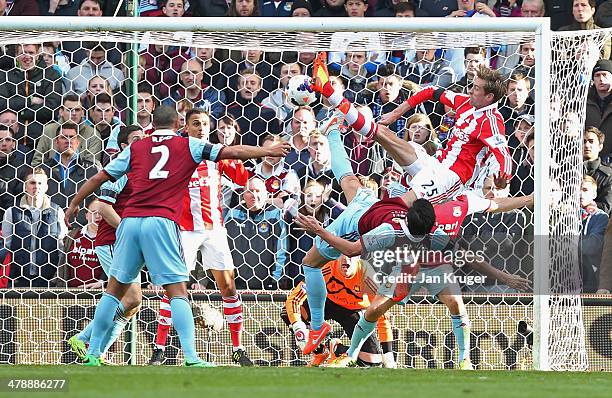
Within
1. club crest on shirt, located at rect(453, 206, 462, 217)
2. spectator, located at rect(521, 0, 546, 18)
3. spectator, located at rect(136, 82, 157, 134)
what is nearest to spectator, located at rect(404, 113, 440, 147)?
club crest on shirt, located at rect(453, 206, 462, 217)

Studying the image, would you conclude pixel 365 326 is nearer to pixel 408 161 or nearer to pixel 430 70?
pixel 408 161

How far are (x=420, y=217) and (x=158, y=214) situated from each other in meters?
2.18

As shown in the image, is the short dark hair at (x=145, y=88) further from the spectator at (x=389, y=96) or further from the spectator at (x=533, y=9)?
the spectator at (x=533, y=9)

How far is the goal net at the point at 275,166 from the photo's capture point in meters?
10.8

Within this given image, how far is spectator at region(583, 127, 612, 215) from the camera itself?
1186 centimetres

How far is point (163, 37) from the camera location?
10.8 m

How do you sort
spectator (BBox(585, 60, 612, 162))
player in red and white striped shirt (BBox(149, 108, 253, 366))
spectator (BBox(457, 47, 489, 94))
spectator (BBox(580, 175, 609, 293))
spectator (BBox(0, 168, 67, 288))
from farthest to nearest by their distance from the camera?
spectator (BBox(585, 60, 612, 162)), spectator (BBox(457, 47, 489, 94)), spectator (BBox(0, 168, 67, 288)), spectator (BBox(580, 175, 609, 293)), player in red and white striped shirt (BBox(149, 108, 253, 366))

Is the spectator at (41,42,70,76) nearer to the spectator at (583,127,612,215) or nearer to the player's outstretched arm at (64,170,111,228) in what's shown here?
the player's outstretched arm at (64,170,111,228)

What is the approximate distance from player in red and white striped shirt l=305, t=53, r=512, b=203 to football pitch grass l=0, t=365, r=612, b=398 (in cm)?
197

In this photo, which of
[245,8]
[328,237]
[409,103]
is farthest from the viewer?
[245,8]

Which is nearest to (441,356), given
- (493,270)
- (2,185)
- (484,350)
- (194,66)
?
(484,350)

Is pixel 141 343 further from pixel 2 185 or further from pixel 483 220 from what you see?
pixel 483 220

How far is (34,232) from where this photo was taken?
11711 millimetres

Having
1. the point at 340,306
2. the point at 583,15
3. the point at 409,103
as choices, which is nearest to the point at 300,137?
the point at 409,103
